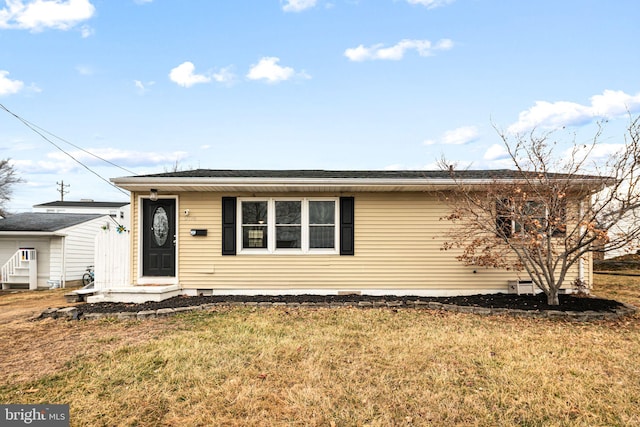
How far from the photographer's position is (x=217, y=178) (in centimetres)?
739

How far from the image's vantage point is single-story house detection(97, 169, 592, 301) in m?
7.99

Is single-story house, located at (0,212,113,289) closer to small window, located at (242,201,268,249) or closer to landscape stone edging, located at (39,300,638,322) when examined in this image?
landscape stone edging, located at (39,300,638,322)

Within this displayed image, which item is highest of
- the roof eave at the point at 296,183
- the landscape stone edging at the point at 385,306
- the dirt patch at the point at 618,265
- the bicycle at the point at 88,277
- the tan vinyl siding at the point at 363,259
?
the roof eave at the point at 296,183

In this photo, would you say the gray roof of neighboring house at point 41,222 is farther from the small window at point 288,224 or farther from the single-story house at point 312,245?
the small window at point 288,224

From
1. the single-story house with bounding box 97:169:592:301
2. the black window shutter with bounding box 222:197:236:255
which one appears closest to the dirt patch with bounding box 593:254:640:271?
the single-story house with bounding box 97:169:592:301

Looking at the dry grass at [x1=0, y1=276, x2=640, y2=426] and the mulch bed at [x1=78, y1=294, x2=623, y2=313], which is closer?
the dry grass at [x1=0, y1=276, x2=640, y2=426]

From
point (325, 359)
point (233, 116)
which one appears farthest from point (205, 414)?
point (233, 116)

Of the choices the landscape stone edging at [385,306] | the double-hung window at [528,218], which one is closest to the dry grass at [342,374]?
the landscape stone edging at [385,306]

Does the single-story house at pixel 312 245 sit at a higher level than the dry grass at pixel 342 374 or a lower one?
higher

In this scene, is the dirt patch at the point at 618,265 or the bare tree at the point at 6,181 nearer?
the dirt patch at the point at 618,265

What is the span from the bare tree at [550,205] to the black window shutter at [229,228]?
448 centimetres

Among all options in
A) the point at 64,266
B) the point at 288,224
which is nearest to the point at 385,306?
the point at 288,224

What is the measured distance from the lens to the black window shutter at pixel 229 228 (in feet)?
26.2

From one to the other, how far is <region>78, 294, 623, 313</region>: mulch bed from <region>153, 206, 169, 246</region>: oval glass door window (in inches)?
53.1
